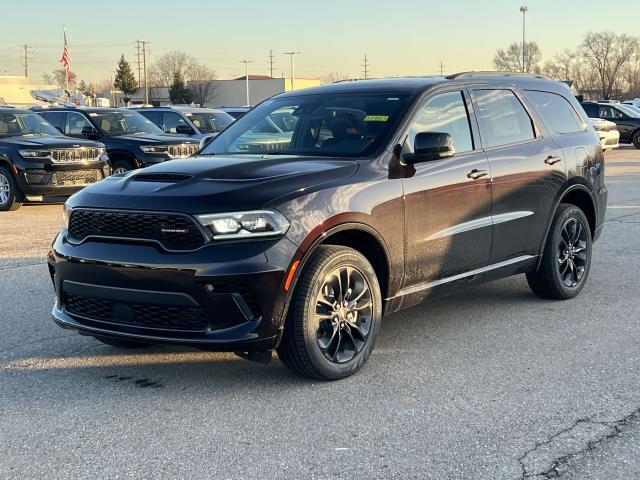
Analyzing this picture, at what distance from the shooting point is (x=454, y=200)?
206 inches

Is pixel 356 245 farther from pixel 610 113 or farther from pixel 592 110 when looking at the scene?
pixel 610 113

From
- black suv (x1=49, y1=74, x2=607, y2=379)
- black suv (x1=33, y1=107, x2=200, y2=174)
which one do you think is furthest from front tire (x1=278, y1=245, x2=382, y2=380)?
black suv (x1=33, y1=107, x2=200, y2=174)

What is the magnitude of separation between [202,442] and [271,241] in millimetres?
1091

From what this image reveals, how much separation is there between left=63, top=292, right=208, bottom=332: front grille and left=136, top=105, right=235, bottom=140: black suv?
1238 centimetres

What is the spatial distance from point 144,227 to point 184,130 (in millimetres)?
12781

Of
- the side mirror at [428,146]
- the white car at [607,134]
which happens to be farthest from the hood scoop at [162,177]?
the white car at [607,134]

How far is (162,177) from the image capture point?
15.1 ft

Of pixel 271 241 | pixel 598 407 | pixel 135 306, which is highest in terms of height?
pixel 271 241

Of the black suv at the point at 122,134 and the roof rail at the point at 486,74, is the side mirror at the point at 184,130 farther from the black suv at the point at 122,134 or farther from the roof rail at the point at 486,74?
the roof rail at the point at 486,74

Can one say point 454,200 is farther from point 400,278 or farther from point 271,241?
point 271,241

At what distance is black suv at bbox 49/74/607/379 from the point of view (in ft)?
13.5

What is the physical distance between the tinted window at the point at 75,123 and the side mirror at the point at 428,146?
11.8 metres

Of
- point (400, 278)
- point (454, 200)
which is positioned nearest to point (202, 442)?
point (400, 278)

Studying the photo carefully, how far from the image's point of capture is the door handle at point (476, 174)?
5.39m
